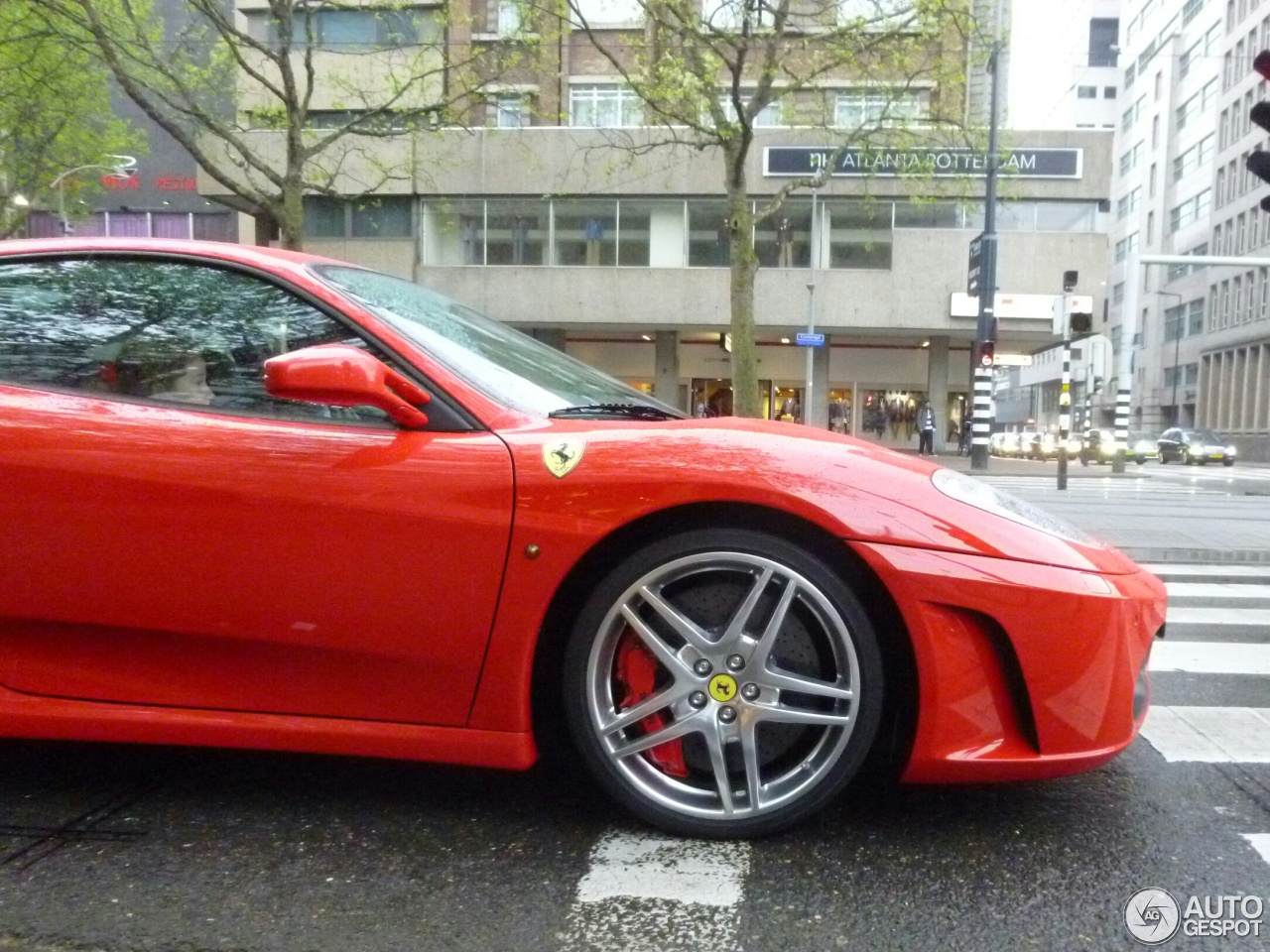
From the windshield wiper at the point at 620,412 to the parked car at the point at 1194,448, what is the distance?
4360cm

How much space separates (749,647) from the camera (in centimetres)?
218

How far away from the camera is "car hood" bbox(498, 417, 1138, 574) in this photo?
2146 millimetres

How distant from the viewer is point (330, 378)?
2.14m

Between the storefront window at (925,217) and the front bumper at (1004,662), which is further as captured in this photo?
the storefront window at (925,217)

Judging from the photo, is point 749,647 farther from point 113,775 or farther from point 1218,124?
point 1218,124

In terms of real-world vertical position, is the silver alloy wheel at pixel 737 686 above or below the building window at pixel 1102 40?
below

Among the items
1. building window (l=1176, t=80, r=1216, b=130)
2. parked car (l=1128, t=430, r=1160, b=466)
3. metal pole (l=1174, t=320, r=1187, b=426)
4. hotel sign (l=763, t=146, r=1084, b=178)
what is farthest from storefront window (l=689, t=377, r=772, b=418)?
metal pole (l=1174, t=320, r=1187, b=426)

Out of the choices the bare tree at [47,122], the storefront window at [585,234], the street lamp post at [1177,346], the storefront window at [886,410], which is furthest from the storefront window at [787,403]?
the street lamp post at [1177,346]

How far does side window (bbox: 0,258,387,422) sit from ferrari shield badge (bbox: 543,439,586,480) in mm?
558

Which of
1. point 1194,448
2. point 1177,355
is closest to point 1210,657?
point 1194,448

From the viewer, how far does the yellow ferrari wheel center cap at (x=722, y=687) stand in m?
2.19

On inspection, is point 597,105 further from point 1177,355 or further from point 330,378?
point 1177,355

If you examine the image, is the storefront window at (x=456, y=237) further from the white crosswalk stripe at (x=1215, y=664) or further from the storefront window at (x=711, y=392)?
the white crosswalk stripe at (x=1215, y=664)

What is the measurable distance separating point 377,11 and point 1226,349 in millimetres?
56417
